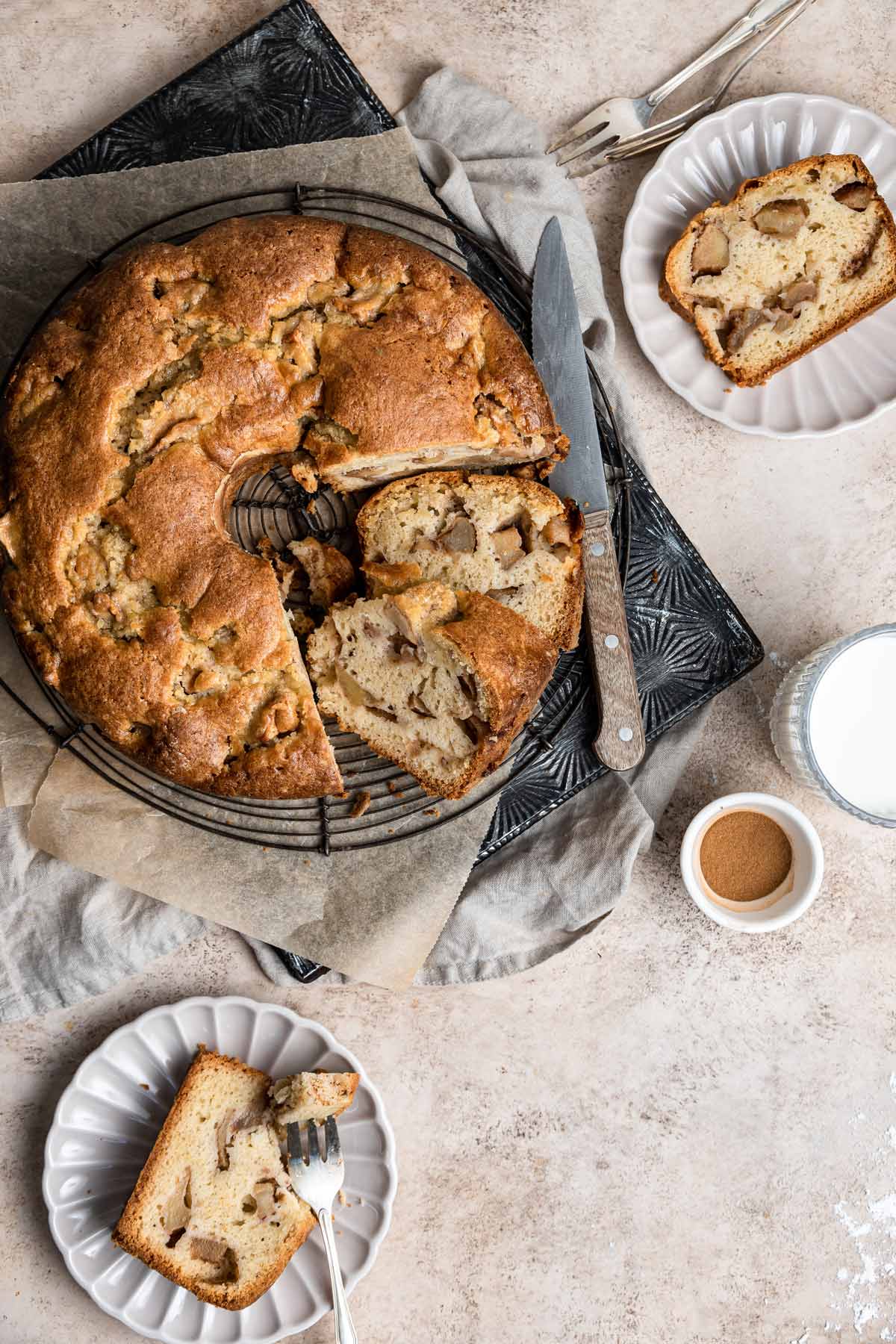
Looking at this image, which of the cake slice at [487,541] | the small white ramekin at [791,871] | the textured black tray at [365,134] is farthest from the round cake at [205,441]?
the small white ramekin at [791,871]

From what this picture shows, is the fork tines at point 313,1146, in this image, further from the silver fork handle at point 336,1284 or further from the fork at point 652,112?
the fork at point 652,112

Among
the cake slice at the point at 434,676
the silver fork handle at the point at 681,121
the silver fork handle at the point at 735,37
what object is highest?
the silver fork handle at the point at 735,37

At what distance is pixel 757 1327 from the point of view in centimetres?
444

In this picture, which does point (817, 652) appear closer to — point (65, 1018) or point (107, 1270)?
point (65, 1018)

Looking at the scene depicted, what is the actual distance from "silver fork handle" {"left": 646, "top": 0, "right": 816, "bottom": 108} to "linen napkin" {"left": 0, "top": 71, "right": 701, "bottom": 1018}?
0.60m

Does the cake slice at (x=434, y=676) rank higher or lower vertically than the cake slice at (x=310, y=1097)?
higher

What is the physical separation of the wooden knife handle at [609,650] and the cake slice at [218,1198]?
1.97 metres

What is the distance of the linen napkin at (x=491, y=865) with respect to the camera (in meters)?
4.01

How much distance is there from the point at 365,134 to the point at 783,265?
182cm

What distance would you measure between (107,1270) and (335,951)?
1.57 metres

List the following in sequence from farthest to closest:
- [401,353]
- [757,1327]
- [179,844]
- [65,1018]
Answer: [757,1327]
[65,1018]
[179,844]
[401,353]

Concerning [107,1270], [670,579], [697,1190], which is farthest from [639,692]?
[107,1270]

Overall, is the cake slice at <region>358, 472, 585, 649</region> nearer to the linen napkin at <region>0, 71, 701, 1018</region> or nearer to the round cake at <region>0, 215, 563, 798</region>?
the round cake at <region>0, 215, 563, 798</region>

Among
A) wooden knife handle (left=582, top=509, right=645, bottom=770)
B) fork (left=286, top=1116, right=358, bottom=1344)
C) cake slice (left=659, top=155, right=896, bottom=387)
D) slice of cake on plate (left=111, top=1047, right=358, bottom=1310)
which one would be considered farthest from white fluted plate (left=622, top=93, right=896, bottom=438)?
fork (left=286, top=1116, right=358, bottom=1344)
